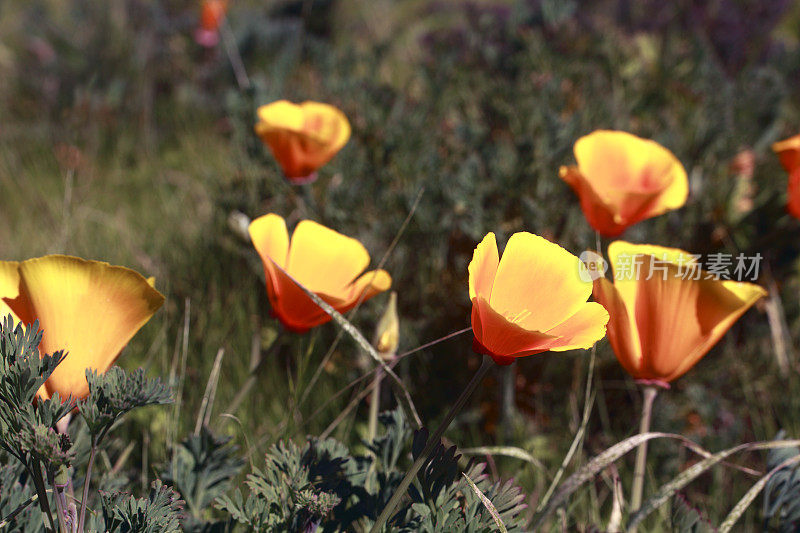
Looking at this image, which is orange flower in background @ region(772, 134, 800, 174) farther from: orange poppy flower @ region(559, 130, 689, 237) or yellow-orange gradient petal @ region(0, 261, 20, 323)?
yellow-orange gradient petal @ region(0, 261, 20, 323)

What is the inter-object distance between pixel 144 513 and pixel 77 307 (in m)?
0.23

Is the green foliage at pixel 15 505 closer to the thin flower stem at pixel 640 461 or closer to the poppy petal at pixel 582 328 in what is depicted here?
the poppy petal at pixel 582 328

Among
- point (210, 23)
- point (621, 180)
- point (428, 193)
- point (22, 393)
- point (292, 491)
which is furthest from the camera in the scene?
point (210, 23)

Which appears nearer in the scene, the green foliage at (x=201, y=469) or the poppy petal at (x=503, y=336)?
the poppy petal at (x=503, y=336)

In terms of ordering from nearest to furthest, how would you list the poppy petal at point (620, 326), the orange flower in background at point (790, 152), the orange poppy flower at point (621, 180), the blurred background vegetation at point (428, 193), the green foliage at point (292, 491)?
the green foliage at point (292, 491) → the poppy petal at point (620, 326) → the orange poppy flower at point (621, 180) → the orange flower in background at point (790, 152) → the blurred background vegetation at point (428, 193)

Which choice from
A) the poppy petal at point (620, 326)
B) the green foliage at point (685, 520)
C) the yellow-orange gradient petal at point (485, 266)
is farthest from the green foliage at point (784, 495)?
the yellow-orange gradient petal at point (485, 266)

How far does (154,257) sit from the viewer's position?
6.17 feet

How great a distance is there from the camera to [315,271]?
0.96m

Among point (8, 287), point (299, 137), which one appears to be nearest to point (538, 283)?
point (8, 287)

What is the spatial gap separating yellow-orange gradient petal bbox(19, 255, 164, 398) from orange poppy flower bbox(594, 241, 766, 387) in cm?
55

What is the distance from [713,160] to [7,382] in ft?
6.42

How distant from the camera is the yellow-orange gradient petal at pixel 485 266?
2.24 ft

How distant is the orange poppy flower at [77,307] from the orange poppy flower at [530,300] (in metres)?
0.35

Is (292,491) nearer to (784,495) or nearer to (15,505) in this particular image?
(15,505)
